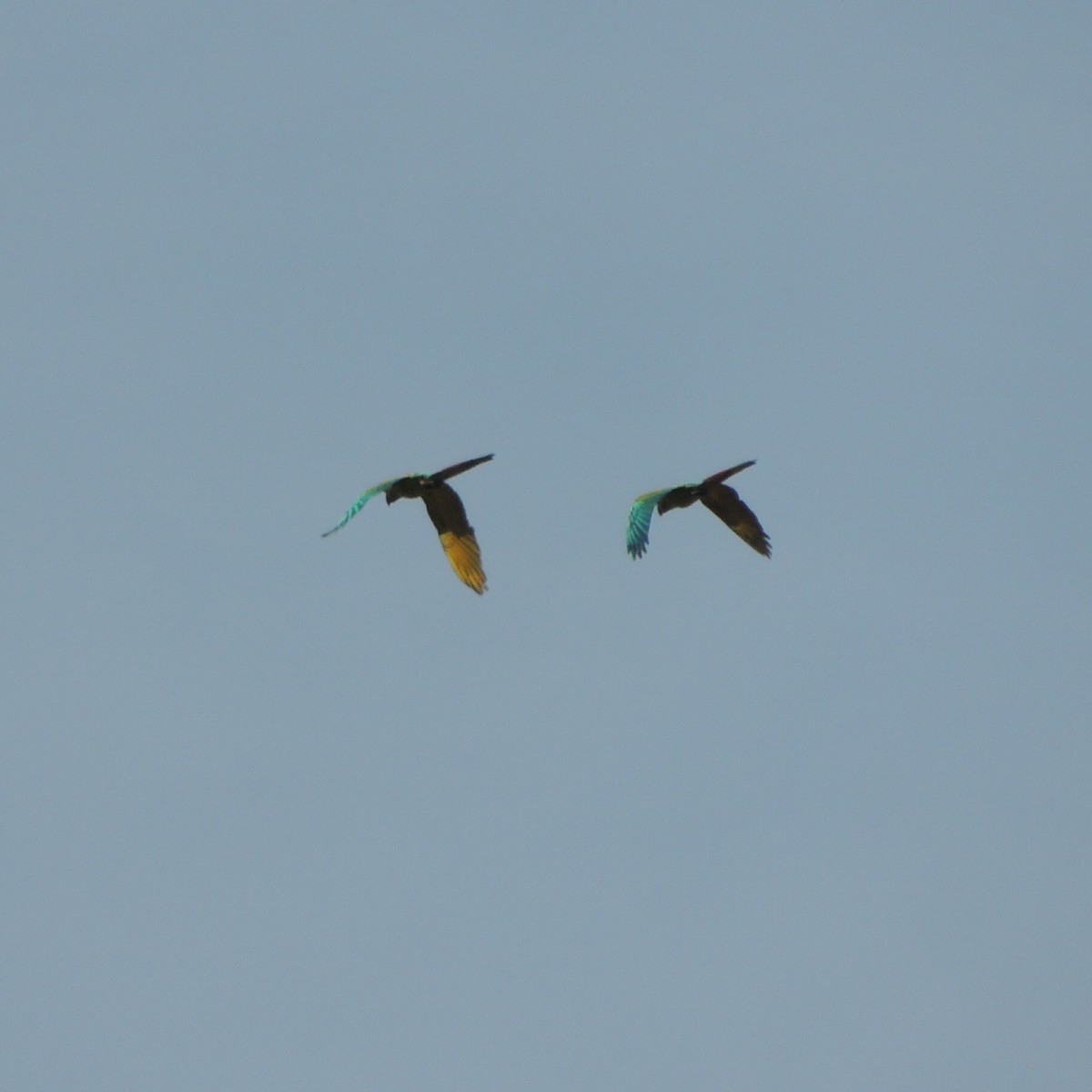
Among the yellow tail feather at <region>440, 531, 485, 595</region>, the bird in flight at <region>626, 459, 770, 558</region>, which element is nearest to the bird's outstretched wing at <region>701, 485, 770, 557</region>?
the bird in flight at <region>626, 459, 770, 558</region>

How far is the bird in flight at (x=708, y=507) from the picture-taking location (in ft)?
154

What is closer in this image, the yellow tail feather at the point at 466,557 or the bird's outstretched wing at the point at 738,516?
the yellow tail feather at the point at 466,557

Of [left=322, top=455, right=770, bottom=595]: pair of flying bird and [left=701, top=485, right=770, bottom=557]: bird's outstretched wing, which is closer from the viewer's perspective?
[left=322, top=455, right=770, bottom=595]: pair of flying bird

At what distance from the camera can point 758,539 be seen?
164ft

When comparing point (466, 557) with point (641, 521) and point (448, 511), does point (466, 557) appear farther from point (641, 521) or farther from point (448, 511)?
point (641, 521)

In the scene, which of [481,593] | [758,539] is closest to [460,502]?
[481,593]

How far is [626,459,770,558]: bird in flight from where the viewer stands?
154ft

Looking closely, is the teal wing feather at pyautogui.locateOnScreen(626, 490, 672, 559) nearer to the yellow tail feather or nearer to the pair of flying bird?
the pair of flying bird

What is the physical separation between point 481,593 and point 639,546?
3.55 meters

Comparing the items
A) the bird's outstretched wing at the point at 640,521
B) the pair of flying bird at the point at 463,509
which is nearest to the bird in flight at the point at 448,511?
the pair of flying bird at the point at 463,509

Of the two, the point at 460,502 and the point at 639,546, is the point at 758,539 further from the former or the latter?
the point at 460,502

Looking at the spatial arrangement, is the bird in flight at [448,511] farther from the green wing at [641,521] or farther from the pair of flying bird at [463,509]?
the green wing at [641,521]

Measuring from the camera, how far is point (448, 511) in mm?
45906

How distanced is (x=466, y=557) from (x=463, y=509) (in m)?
1.07
